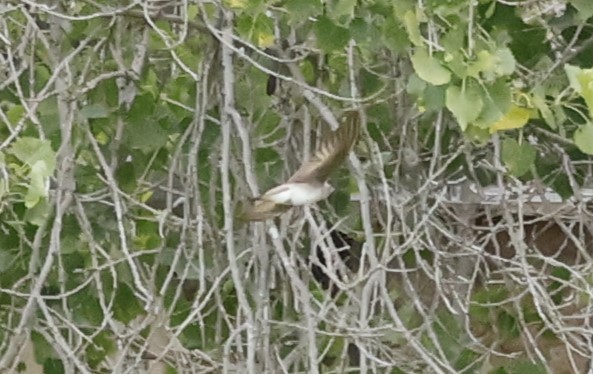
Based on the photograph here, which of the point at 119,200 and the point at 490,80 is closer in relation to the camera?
the point at 490,80

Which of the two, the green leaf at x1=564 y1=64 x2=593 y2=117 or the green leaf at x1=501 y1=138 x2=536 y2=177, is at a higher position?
the green leaf at x1=564 y1=64 x2=593 y2=117

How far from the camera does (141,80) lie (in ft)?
5.01

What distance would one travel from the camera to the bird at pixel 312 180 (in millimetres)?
1125

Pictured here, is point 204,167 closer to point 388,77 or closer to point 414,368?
point 388,77

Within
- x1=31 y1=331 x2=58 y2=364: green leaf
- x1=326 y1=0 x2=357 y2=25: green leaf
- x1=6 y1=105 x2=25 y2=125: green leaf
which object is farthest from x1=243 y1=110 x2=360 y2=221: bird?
x1=31 y1=331 x2=58 y2=364: green leaf

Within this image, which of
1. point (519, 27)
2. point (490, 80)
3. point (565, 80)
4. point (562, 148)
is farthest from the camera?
point (562, 148)

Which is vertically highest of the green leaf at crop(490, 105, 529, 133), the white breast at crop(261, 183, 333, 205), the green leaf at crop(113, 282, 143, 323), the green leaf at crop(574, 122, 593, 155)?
the green leaf at crop(574, 122, 593, 155)

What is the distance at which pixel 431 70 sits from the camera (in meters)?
1.08

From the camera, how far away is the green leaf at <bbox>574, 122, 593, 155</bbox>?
3.61 ft

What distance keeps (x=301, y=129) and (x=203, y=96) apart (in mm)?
181

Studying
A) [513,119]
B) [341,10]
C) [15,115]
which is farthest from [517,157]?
[15,115]

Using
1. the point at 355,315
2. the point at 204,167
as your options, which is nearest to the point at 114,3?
the point at 204,167

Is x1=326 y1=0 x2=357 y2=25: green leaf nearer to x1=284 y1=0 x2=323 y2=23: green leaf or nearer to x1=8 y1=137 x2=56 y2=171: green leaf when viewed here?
x1=284 y1=0 x2=323 y2=23: green leaf

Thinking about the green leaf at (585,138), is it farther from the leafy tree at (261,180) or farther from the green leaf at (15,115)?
the green leaf at (15,115)
